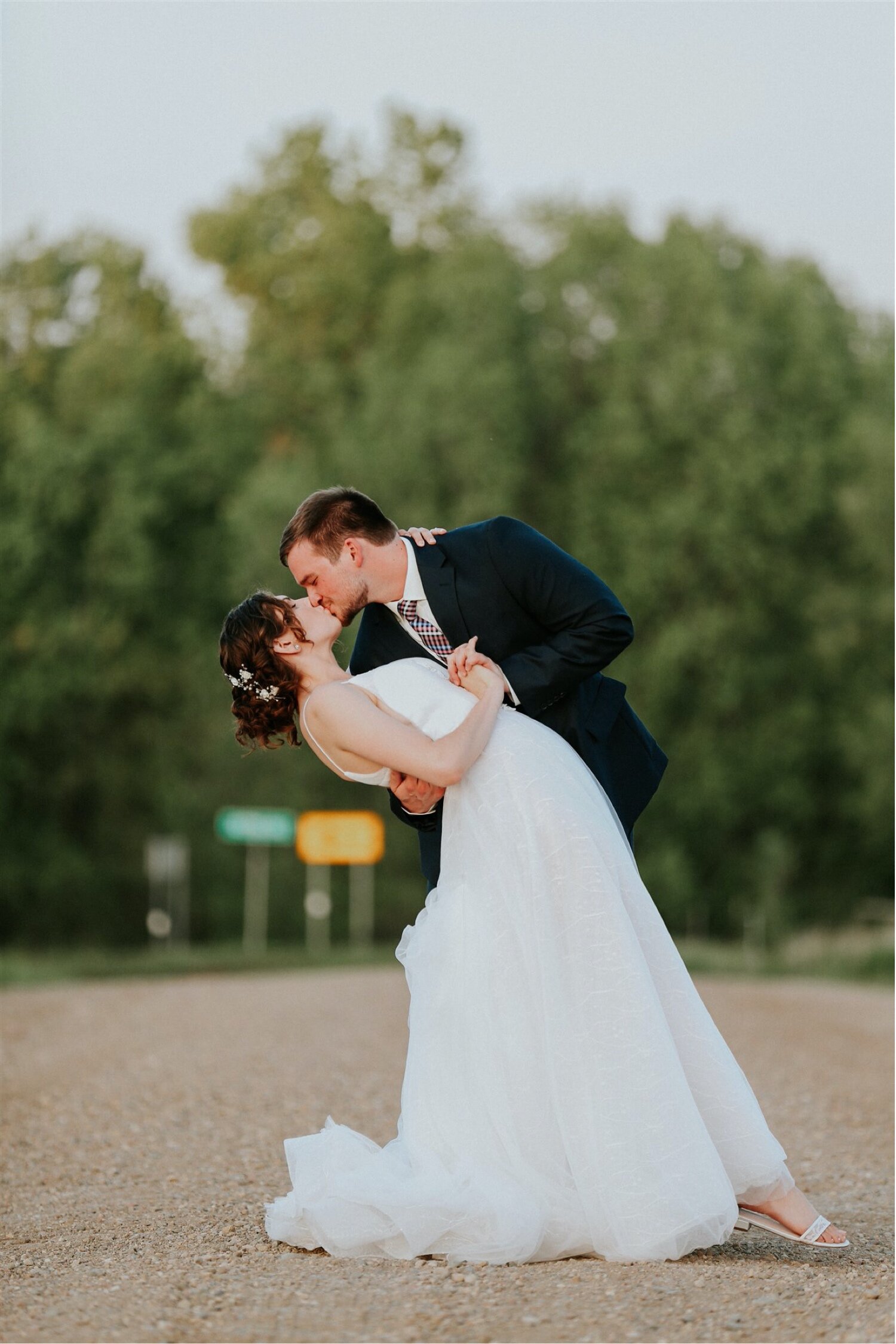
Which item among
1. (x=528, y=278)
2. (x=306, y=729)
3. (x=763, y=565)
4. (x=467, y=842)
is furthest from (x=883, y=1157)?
(x=528, y=278)

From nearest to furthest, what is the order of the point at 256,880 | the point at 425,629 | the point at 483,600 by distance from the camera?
the point at 483,600, the point at 425,629, the point at 256,880

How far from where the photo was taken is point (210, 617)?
29.6 metres

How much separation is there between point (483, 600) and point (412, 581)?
0.72 ft

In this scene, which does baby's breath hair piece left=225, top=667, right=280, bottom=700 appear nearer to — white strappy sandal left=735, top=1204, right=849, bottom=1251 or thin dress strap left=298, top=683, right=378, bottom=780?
thin dress strap left=298, top=683, right=378, bottom=780

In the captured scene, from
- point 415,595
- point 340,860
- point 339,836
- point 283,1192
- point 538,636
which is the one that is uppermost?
point 415,595

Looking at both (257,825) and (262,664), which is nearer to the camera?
(262,664)

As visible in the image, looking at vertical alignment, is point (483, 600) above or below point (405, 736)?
above

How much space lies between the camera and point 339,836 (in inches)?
1075

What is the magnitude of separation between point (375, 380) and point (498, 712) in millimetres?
24988

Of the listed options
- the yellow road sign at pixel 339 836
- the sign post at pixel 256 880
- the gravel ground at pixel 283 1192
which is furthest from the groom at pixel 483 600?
the yellow road sign at pixel 339 836

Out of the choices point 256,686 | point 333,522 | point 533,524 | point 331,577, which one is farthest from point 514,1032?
point 533,524

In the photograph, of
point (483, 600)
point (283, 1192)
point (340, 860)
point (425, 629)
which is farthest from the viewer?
point (340, 860)

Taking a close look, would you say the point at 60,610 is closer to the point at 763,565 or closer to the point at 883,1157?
the point at 763,565

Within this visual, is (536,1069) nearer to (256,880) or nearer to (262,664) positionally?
(262,664)
